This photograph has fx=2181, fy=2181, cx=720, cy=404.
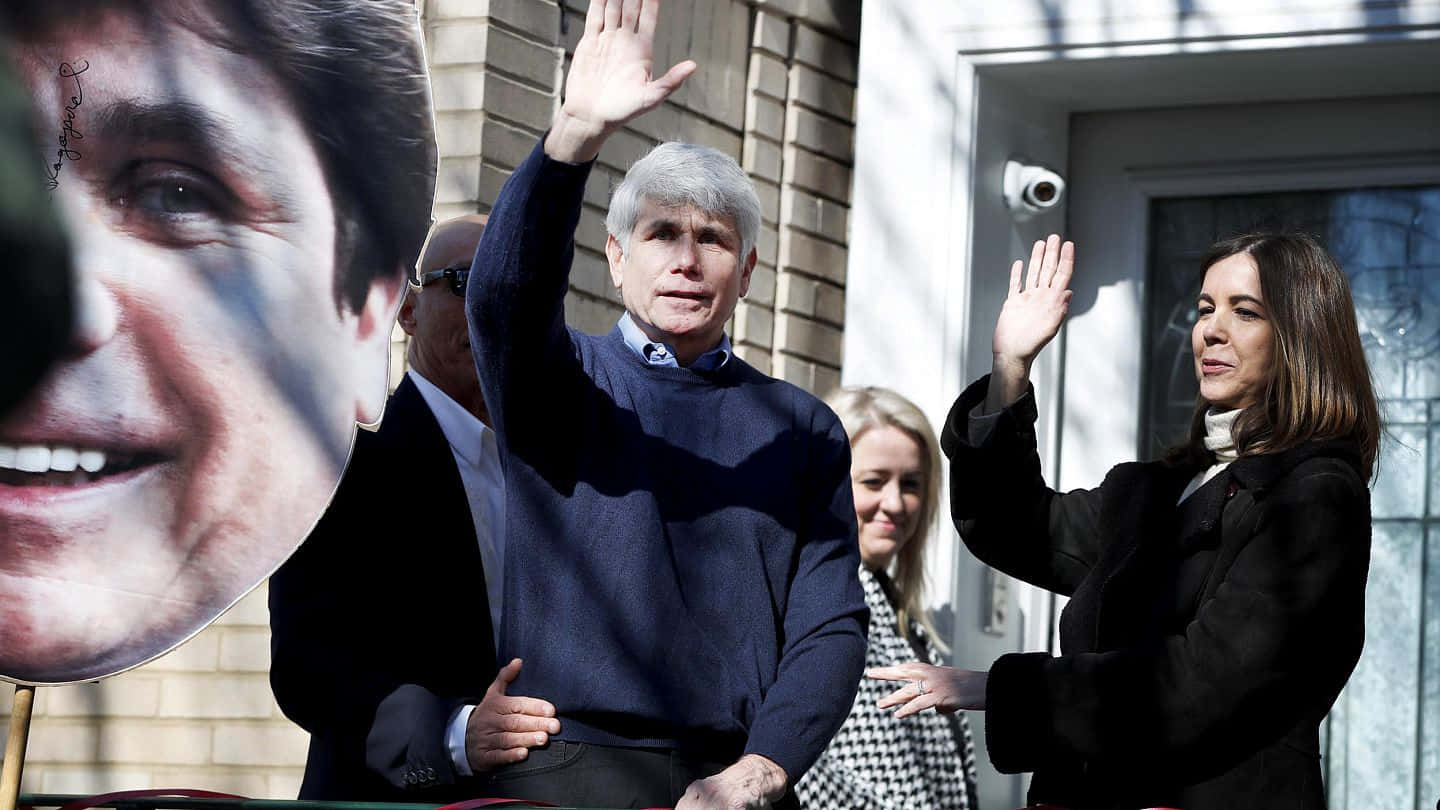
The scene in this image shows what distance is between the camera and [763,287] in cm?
574

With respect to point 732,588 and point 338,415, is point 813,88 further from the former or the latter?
point 732,588

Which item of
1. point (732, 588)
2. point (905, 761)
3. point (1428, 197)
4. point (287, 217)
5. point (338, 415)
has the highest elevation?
point (1428, 197)

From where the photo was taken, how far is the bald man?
129 inches

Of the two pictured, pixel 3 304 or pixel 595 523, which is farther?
pixel 3 304

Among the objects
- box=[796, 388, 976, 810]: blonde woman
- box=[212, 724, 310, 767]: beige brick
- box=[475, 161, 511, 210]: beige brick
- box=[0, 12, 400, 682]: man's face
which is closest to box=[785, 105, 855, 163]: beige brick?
box=[796, 388, 976, 810]: blonde woman

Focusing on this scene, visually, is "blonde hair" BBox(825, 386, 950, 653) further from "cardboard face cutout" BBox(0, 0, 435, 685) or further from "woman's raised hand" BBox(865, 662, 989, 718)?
"woman's raised hand" BBox(865, 662, 989, 718)

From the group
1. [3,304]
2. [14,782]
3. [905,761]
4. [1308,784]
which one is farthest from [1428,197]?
[14,782]

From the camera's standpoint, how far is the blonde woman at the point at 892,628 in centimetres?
460

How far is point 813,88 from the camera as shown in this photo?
595 cm

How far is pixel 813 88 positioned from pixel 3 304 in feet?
8.30

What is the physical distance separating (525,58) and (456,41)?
0.17m

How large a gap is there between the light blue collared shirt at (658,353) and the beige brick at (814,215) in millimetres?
2380

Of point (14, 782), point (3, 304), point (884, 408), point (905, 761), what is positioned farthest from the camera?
point (884, 408)

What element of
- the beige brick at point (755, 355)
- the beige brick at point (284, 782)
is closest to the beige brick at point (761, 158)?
the beige brick at point (755, 355)
